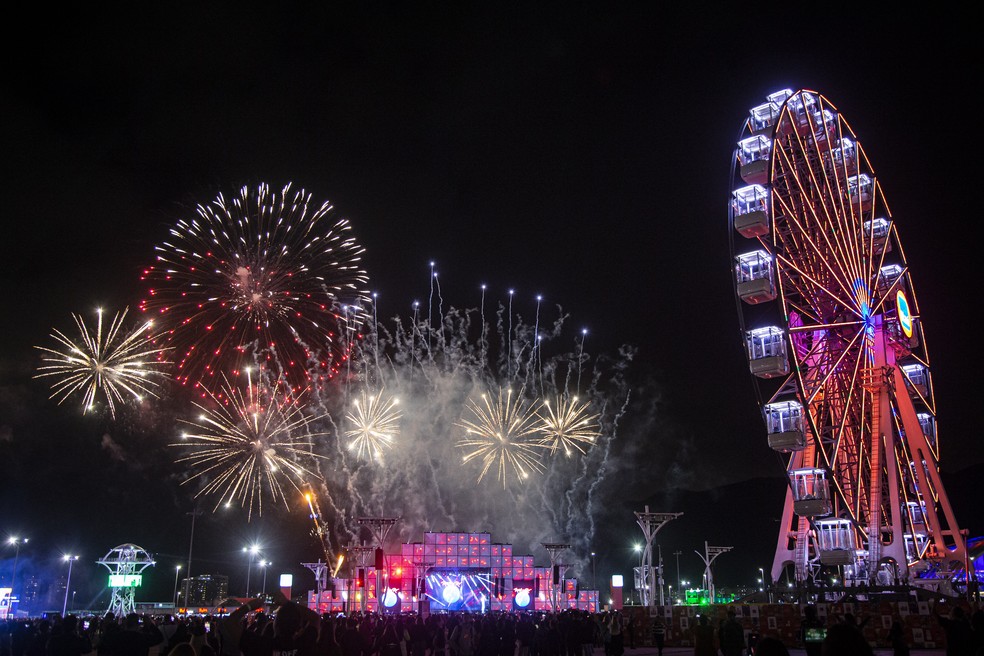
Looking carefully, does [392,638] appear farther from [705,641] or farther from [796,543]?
[796,543]

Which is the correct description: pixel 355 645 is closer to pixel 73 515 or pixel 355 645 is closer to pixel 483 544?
pixel 483 544

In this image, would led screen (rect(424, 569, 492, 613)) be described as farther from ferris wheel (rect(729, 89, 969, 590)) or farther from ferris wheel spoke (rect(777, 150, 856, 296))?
ferris wheel spoke (rect(777, 150, 856, 296))

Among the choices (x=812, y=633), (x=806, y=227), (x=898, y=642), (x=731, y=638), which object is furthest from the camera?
(x=806, y=227)

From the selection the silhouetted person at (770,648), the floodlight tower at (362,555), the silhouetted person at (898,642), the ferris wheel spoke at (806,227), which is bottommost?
the silhouetted person at (898,642)

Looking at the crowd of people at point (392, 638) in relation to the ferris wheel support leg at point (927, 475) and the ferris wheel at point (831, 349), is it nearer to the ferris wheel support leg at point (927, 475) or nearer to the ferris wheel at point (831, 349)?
the ferris wheel at point (831, 349)

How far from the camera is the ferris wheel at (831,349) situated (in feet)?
138

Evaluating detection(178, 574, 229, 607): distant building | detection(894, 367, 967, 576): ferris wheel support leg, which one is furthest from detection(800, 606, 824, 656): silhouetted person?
detection(178, 574, 229, 607): distant building

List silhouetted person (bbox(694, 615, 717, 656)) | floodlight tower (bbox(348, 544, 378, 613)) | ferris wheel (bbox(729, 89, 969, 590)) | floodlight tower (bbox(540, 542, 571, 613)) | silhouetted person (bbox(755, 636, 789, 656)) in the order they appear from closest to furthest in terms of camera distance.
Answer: silhouetted person (bbox(755, 636, 789, 656)) → silhouetted person (bbox(694, 615, 717, 656)) → ferris wheel (bbox(729, 89, 969, 590)) → floodlight tower (bbox(348, 544, 378, 613)) → floodlight tower (bbox(540, 542, 571, 613))

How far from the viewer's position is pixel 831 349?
44.1 metres

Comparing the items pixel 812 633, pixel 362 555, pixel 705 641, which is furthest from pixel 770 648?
pixel 362 555

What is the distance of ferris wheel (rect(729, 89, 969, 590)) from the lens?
138ft

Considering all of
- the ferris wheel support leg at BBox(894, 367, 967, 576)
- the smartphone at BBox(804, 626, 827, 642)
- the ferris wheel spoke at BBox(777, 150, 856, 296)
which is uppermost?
the ferris wheel spoke at BBox(777, 150, 856, 296)

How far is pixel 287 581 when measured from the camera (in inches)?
2434

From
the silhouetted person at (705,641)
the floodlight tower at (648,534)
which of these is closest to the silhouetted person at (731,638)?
the silhouetted person at (705,641)
